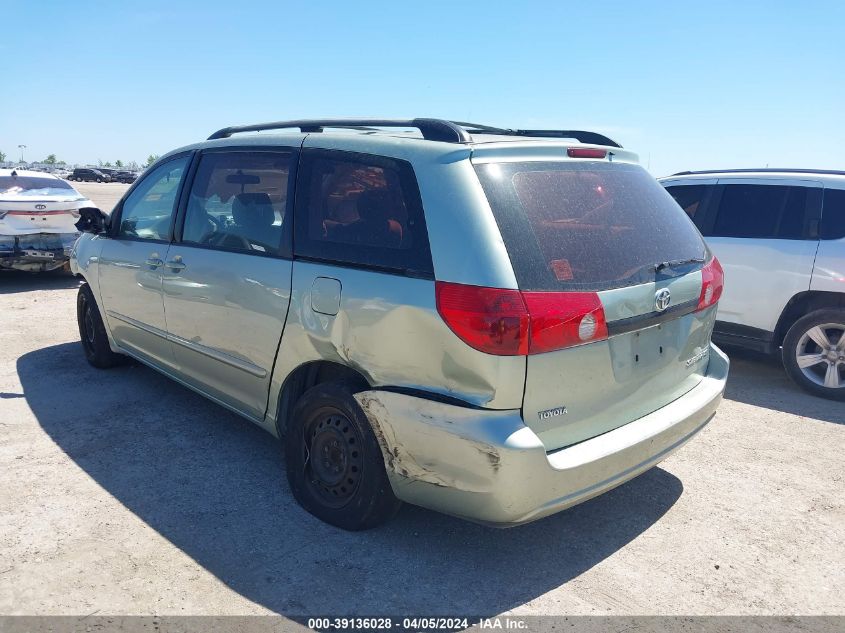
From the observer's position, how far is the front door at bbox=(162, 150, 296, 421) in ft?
11.7

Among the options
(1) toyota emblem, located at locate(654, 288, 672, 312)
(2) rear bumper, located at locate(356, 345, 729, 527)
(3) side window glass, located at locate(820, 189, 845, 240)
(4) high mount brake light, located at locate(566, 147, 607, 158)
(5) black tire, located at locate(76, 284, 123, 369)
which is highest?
(4) high mount brake light, located at locate(566, 147, 607, 158)

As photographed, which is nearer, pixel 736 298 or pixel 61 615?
pixel 61 615

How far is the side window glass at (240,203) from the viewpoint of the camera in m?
3.64

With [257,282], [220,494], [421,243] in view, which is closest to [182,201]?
[257,282]

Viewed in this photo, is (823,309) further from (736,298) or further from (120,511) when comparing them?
Answer: (120,511)

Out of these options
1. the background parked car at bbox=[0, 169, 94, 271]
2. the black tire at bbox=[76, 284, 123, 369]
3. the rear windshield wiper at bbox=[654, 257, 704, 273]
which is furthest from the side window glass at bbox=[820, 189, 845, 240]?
the background parked car at bbox=[0, 169, 94, 271]

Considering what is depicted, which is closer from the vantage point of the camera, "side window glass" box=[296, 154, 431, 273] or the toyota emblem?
"side window glass" box=[296, 154, 431, 273]

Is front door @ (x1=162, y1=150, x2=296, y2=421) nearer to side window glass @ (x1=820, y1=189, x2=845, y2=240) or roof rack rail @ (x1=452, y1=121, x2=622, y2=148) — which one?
roof rack rail @ (x1=452, y1=121, x2=622, y2=148)

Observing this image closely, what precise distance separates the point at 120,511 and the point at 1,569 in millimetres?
595

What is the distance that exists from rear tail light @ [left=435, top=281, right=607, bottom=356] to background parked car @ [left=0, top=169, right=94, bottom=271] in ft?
27.3

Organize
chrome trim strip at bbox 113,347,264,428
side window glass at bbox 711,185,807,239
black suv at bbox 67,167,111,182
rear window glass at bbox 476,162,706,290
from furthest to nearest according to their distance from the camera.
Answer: black suv at bbox 67,167,111,182 → side window glass at bbox 711,185,807,239 → chrome trim strip at bbox 113,347,264,428 → rear window glass at bbox 476,162,706,290

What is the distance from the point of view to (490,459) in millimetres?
2637

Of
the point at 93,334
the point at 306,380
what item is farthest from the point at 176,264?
the point at 93,334

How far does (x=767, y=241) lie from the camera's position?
19.8 feet
